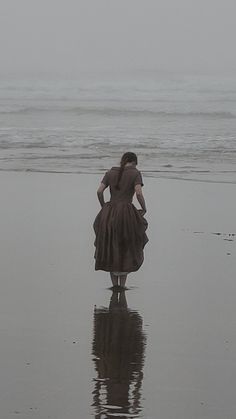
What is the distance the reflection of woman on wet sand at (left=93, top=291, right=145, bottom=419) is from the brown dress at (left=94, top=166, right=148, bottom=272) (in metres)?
0.60

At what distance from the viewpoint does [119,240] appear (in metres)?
8.62

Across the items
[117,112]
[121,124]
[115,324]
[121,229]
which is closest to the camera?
[115,324]

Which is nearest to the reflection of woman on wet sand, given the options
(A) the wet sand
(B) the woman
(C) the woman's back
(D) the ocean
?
(A) the wet sand

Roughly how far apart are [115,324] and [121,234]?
165 centimetres

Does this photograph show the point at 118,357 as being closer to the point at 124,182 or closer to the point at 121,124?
the point at 124,182

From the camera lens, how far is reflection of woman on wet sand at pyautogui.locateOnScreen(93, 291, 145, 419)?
513 centimetres

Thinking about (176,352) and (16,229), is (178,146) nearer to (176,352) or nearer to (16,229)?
(16,229)

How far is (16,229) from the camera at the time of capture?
37.8 feet

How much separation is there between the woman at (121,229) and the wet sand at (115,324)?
0.67 ft

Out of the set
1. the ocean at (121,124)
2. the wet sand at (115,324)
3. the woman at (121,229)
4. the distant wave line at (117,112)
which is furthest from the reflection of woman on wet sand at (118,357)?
the distant wave line at (117,112)

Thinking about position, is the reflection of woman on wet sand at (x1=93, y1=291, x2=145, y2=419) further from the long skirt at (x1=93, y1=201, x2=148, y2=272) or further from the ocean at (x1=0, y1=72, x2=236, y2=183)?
the ocean at (x1=0, y1=72, x2=236, y2=183)

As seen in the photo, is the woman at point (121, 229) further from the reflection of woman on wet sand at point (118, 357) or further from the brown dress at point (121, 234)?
the reflection of woman on wet sand at point (118, 357)

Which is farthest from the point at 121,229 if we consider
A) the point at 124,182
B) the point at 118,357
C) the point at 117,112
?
the point at 117,112

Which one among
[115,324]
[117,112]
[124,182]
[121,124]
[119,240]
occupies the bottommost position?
[115,324]
